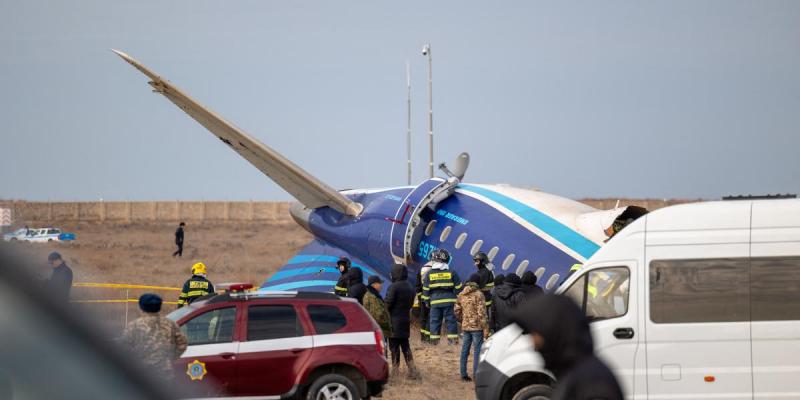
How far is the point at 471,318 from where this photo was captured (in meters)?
15.7

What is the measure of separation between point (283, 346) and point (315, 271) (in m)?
13.9

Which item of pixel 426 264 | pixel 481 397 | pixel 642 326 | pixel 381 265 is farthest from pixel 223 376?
pixel 381 265

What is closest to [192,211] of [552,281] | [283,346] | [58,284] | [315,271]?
[315,271]

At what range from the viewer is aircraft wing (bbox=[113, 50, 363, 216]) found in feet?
78.4

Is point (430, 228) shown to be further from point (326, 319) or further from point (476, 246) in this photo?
point (326, 319)

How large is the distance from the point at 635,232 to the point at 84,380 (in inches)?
387

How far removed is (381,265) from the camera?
2367 cm

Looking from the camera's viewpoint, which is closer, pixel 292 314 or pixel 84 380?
pixel 84 380

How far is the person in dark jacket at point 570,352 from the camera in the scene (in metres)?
5.06

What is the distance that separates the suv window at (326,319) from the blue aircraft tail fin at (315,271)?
11.8 meters

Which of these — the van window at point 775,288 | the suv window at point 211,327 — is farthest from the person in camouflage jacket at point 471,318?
the van window at point 775,288

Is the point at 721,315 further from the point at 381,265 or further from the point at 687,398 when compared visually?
the point at 381,265

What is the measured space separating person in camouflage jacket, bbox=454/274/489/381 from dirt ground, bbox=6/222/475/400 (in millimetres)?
518

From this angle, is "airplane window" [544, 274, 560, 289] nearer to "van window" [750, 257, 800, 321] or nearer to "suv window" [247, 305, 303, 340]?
"suv window" [247, 305, 303, 340]
